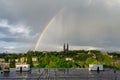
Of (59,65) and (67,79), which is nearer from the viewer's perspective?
(67,79)

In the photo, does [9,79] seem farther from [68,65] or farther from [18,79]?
[68,65]

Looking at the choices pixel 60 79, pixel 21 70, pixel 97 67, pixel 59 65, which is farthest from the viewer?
pixel 59 65

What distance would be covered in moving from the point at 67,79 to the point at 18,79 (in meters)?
7.25

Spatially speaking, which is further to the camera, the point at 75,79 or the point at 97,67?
the point at 97,67

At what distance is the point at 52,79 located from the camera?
149ft

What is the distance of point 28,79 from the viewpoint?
45406 millimetres

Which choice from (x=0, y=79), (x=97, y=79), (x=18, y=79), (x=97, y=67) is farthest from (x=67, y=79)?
(x=97, y=67)

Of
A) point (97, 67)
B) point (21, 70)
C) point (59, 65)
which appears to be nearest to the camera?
point (21, 70)

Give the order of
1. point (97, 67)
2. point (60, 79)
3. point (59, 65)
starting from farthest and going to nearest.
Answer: point (59, 65)
point (97, 67)
point (60, 79)

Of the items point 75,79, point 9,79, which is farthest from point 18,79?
point 75,79

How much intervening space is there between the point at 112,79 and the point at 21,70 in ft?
80.2

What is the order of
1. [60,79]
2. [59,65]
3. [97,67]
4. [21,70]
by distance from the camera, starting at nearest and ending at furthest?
[60,79]
[21,70]
[97,67]
[59,65]

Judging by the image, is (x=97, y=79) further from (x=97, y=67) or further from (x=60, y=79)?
(x=97, y=67)

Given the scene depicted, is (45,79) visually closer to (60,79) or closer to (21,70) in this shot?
(60,79)
